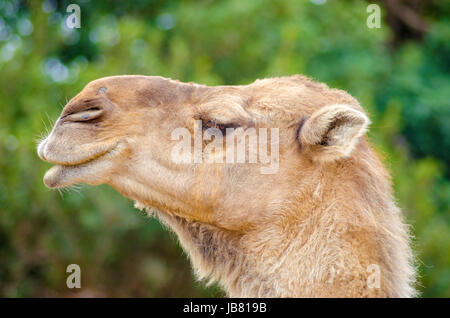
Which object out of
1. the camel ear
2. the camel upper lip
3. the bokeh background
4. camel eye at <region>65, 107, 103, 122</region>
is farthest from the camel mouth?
the bokeh background

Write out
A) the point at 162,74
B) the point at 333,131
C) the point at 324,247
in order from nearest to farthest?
1. the point at 324,247
2. the point at 333,131
3. the point at 162,74

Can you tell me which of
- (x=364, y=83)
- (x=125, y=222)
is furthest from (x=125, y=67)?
(x=364, y=83)

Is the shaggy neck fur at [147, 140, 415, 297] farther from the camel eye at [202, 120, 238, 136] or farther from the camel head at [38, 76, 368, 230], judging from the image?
the camel eye at [202, 120, 238, 136]

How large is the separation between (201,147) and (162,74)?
19.3 feet

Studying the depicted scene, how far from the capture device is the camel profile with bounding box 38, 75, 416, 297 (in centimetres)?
372

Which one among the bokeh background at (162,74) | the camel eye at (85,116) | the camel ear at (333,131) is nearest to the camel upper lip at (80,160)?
the camel eye at (85,116)

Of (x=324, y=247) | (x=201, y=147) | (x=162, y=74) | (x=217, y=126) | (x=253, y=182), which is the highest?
(x=162, y=74)

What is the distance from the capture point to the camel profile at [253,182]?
372cm

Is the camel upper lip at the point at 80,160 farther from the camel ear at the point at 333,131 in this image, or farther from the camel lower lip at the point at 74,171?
the camel ear at the point at 333,131

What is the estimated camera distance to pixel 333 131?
3.86 metres

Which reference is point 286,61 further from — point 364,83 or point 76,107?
point 76,107

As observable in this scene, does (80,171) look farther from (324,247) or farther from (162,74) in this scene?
(162,74)

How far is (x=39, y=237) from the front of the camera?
9328mm

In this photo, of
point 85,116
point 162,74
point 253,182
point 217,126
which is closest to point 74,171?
point 85,116
